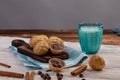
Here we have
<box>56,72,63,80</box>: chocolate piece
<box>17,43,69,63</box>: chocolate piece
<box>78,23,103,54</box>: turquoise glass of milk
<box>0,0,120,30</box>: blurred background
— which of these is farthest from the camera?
<box>0,0,120,30</box>: blurred background

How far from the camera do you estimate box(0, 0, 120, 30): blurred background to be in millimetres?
2838

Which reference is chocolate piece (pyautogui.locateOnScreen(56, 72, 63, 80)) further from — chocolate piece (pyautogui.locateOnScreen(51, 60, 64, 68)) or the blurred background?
the blurred background

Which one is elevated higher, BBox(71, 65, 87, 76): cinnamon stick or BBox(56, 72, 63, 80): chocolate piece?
BBox(71, 65, 87, 76): cinnamon stick

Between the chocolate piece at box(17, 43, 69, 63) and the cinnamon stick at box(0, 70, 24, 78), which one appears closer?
the cinnamon stick at box(0, 70, 24, 78)

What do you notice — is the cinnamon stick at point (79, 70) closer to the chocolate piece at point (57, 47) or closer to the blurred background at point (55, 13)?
the chocolate piece at point (57, 47)

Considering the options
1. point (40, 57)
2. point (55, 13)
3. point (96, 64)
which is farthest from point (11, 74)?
point (55, 13)

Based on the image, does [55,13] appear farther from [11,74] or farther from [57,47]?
[11,74]

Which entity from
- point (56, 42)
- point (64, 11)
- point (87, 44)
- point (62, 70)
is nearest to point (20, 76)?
point (62, 70)

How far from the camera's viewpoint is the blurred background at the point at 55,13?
112 inches

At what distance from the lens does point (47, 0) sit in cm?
284

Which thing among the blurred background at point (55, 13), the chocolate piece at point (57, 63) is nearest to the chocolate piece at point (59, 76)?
the chocolate piece at point (57, 63)

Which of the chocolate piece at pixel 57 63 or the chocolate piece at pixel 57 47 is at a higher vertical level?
the chocolate piece at pixel 57 47

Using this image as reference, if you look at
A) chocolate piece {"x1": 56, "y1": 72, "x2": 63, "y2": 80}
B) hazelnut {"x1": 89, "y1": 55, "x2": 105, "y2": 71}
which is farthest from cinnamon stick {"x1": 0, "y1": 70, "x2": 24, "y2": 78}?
hazelnut {"x1": 89, "y1": 55, "x2": 105, "y2": 71}

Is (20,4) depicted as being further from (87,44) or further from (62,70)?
(62,70)
